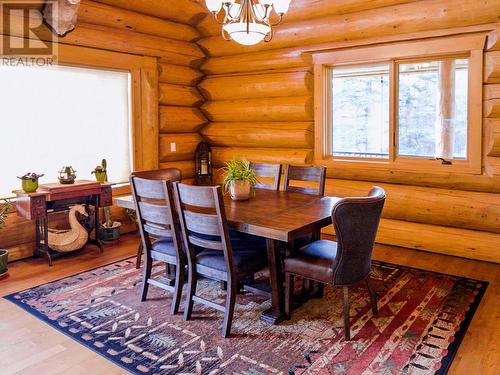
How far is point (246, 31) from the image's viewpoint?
10.7ft

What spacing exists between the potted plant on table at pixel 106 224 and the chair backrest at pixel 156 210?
173 cm

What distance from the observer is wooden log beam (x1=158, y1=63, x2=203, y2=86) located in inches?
232

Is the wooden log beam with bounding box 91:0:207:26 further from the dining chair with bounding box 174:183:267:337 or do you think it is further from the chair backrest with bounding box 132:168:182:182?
the dining chair with bounding box 174:183:267:337

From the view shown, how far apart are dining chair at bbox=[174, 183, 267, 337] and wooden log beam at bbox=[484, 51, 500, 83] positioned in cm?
279

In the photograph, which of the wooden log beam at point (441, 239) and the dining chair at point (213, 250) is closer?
the dining chair at point (213, 250)

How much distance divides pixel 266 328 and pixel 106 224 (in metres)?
2.86

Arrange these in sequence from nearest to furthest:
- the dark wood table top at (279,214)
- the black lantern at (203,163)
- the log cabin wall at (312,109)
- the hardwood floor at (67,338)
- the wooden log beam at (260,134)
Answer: the hardwood floor at (67,338), the dark wood table top at (279,214), the log cabin wall at (312,109), the wooden log beam at (260,134), the black lantern at (203,163)

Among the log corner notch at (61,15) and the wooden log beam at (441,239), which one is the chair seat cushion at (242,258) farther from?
the log corner notch at (61,15)

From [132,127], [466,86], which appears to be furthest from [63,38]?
[466,86]

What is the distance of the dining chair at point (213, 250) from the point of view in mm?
2799

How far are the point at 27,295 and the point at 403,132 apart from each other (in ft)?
13.2

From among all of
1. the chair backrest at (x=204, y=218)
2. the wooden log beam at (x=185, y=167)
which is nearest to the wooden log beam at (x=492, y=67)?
the chair backrest at (x=204, y=218)

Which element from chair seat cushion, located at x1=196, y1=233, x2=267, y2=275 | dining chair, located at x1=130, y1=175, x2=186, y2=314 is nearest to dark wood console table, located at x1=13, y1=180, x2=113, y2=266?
dining chair, located at x1=130, y1=175, x2=186, y2=314

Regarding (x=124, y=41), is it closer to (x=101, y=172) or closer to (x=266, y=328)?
(x=101, y=172)
